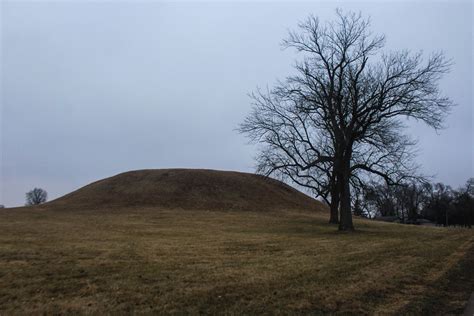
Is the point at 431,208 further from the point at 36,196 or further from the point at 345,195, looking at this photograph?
the point at 36,196

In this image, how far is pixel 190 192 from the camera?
4578 cm

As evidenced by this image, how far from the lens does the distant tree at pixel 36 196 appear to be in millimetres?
145212

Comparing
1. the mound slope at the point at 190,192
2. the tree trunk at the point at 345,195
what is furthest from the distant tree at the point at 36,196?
the tree trunk at the point at 345,195

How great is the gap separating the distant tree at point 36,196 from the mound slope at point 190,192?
350ft

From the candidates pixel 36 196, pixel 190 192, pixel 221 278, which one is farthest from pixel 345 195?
pixel 36 196

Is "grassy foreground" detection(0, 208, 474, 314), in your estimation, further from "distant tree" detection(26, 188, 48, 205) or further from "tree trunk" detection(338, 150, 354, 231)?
"distant tree" detection(26, 188, 48, 205)

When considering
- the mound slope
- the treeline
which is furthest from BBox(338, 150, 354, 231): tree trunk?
the treeline

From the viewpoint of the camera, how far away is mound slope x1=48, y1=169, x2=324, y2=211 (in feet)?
139

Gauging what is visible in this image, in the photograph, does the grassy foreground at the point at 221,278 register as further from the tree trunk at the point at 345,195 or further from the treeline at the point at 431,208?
the treeline at the point at 431,208

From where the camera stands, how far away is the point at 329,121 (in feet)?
91.0

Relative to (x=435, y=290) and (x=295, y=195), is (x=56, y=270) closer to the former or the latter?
(x=435, y=290)

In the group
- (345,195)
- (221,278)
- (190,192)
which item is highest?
(190,192)

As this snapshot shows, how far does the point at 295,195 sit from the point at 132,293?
46228mm

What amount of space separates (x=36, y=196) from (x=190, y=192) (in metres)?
121
